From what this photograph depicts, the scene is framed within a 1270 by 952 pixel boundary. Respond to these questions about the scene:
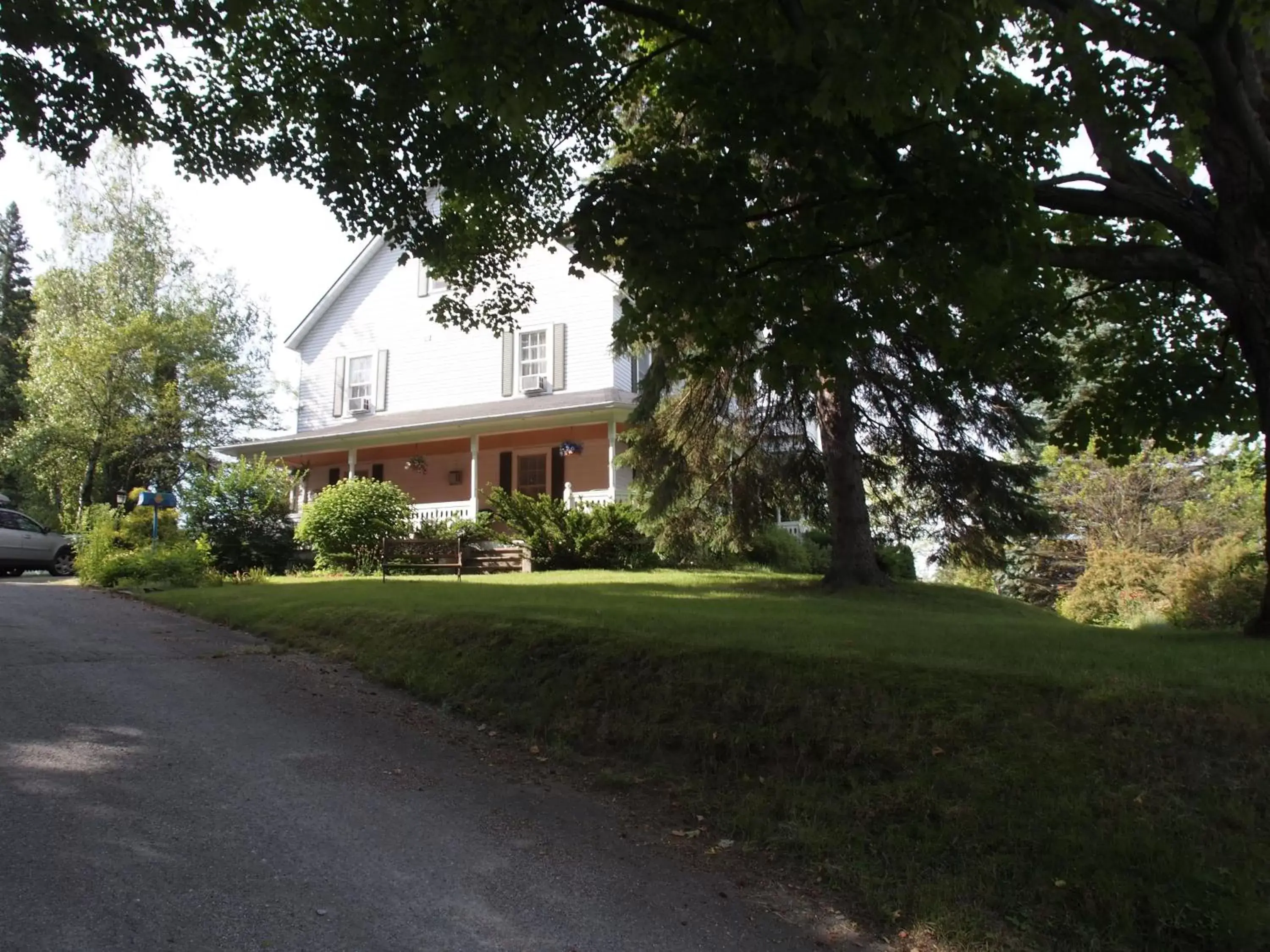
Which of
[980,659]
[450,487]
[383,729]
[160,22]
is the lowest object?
[383,729]

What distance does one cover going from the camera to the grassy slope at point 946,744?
403cm

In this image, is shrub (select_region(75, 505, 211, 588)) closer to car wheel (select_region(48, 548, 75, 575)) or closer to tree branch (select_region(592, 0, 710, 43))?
car wheel (select_region(48, 548, 75, 575))

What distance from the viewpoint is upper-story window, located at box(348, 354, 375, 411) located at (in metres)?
25.9

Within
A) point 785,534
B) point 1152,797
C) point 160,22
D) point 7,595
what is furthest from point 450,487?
point 1152,797

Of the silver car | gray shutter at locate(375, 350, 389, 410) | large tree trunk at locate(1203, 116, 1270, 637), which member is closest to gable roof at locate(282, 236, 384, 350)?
gray shutter at locate(375, 350, 389, 410)

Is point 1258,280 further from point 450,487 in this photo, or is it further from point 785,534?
point 450,487

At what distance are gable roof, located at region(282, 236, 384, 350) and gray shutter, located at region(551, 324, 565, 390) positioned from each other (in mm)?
6547

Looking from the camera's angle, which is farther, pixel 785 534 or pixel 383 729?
pixel 785 534

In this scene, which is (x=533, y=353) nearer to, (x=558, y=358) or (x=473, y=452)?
(x=558, y=358)

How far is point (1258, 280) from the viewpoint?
22.8 feet

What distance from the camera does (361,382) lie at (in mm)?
26188

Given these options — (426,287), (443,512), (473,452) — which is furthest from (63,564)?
(426,287)

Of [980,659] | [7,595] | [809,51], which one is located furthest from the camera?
[7,595]

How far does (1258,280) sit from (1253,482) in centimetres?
2238
